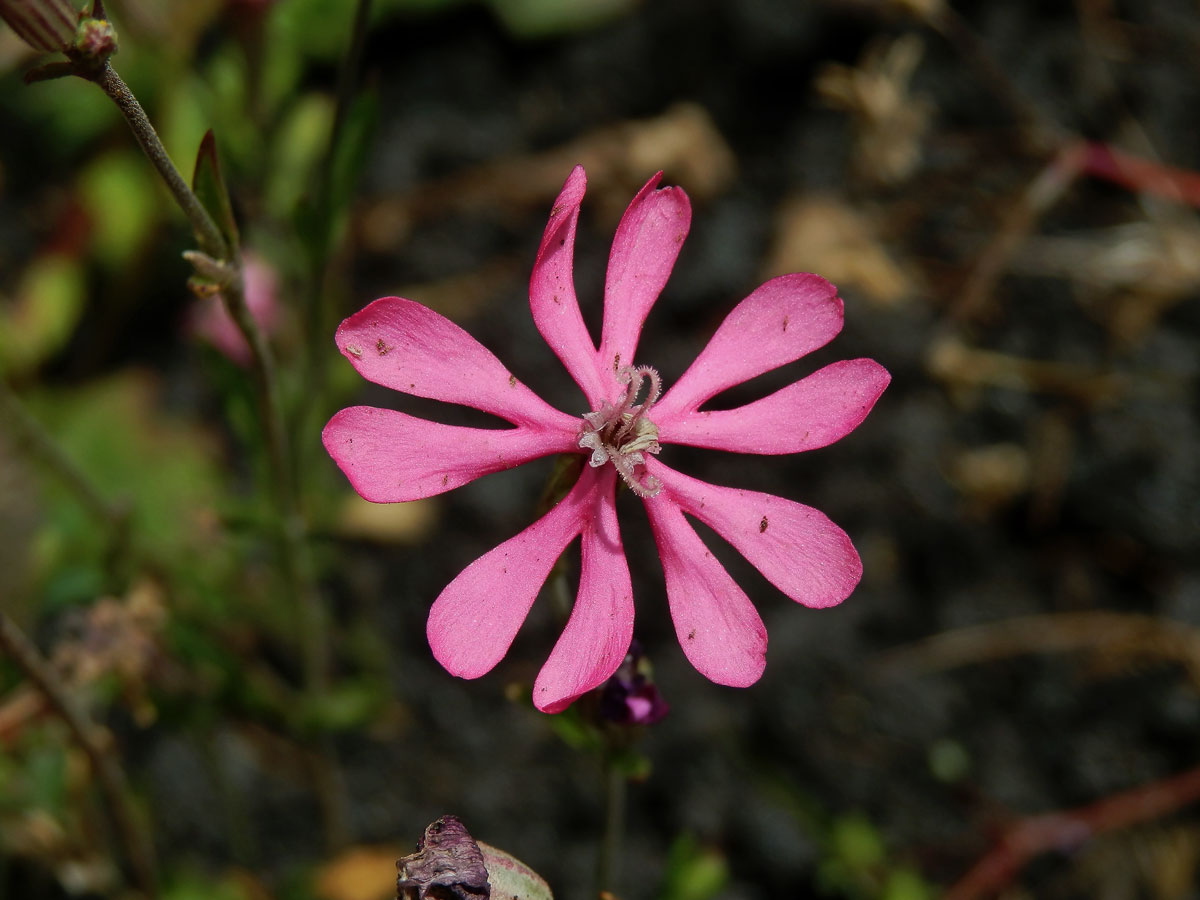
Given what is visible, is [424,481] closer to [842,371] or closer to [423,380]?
[423,380]

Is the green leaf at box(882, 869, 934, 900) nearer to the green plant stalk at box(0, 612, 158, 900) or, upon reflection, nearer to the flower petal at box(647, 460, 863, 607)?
the flower petal at box(647, 460, 863, 607)

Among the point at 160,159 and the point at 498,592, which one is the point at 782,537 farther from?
the point at 160,159

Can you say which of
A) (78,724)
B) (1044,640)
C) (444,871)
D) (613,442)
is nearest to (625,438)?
(613,442)

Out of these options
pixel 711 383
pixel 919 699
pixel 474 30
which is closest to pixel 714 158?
pixel 474 30

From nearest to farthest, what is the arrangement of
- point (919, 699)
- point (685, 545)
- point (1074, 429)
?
point (685, 545)
point (919, 699)
point (1074, 429)

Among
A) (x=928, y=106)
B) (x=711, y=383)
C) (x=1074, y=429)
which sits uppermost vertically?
(x=711, y=383)

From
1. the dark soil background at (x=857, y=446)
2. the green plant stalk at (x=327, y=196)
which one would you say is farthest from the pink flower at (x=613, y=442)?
the dark soil background at (x=857, y=446)
